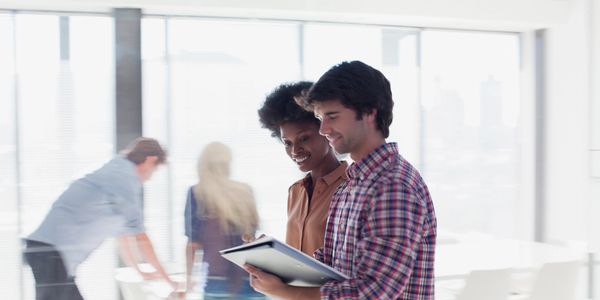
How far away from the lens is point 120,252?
4090 mm

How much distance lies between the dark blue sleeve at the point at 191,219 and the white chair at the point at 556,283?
219 centimetres

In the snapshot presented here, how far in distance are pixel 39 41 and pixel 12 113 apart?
505 mm

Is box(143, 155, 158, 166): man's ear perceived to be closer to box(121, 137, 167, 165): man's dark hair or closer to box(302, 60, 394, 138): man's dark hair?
box(121, 137, 167, 165): man's dark hair


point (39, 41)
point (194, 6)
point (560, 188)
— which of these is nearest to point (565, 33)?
point (560, 188)

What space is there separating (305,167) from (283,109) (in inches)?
8.4

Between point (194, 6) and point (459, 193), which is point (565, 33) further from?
point (194, 6)

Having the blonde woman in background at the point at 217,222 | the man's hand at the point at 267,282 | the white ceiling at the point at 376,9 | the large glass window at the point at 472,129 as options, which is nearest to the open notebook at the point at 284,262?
the man's hand at the point at 267,282

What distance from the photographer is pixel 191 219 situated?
12.3 feet

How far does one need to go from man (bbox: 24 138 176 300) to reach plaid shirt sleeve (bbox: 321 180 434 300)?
8.63 feet

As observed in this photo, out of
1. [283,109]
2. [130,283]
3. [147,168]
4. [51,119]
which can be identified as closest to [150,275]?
[130,283]

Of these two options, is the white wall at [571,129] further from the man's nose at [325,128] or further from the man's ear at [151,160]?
the man's nose at [325,128]

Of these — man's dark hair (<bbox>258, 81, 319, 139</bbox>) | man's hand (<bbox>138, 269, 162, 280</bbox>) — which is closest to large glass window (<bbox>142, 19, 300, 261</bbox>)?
man's hand (<bbox>138, 269, 162, 280</bbox>)

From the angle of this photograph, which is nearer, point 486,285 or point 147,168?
point 486,285

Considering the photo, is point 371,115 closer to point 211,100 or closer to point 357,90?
point 357,90
